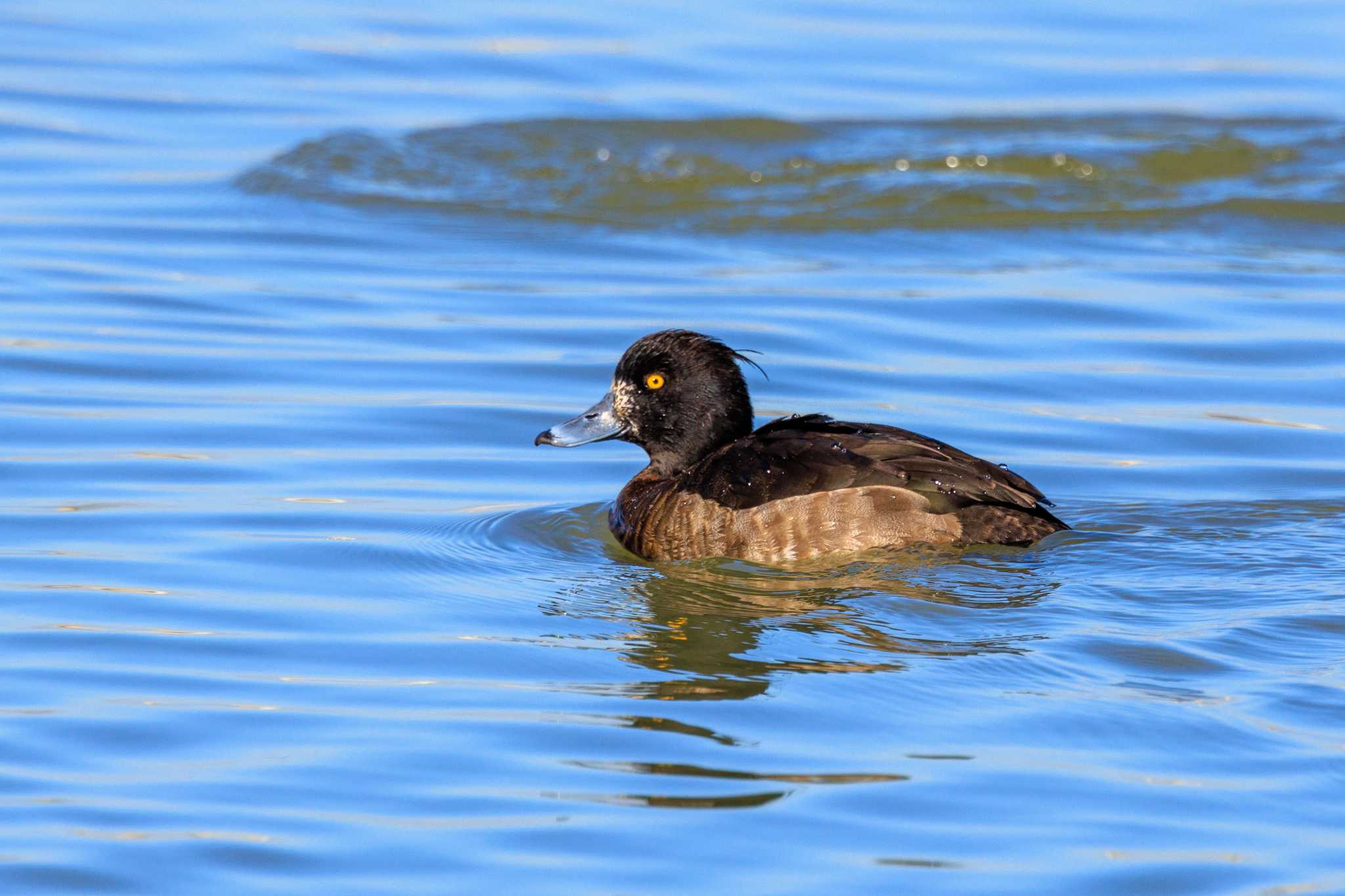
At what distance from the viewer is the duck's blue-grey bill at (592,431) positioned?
8.44 meters

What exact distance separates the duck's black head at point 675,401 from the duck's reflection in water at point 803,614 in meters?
0.63

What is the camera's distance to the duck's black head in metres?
8.21

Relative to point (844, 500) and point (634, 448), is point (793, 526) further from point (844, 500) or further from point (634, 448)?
point (634, 448)

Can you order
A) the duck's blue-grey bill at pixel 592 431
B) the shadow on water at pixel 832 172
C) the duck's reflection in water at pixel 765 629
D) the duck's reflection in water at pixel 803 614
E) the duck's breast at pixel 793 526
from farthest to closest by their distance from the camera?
the shadow on water at pixel 832 172 → the duck's blue-grey bill at pixel 592 431 → the duck's breast at pixel 793 526 → the duck's reflection in water at pixel 803 614 → the duck's reflection in water at pixel 765 629

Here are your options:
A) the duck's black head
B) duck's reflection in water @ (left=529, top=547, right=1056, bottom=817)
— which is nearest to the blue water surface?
duck's reflection in water @ (left=529, top=547, right=1056, bottom=817)

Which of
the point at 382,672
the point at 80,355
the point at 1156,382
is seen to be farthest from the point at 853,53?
the point at 382,672

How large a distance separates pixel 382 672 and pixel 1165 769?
2.44 metres

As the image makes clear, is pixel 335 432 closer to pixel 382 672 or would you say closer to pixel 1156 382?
pixel 382 672

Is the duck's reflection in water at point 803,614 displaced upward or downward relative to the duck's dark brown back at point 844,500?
downward

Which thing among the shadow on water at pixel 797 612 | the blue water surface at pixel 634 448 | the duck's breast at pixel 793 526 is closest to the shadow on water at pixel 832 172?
the blue water surface at pixel 634 448

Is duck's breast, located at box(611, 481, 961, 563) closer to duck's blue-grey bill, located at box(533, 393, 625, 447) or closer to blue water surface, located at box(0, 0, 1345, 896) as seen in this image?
blue water surface, located at box(0, 0, 1345, 896)

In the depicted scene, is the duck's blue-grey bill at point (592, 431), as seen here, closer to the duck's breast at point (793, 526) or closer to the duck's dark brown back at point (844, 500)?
the duck's breast at point (793, 526)

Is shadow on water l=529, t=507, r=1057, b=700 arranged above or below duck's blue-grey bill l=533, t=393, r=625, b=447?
below

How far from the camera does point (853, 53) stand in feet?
→ 61.2
